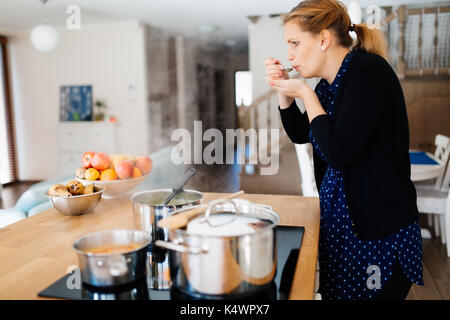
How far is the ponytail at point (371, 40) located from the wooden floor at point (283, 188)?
171 cm

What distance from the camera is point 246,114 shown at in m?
5.41

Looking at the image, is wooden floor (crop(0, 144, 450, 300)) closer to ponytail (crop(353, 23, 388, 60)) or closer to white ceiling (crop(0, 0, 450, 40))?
ponytail (crop(353, 23, 388, 60))

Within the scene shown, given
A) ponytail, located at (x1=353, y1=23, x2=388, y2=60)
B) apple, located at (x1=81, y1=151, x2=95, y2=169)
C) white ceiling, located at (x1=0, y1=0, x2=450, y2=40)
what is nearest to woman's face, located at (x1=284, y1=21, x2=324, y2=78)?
ponytail, located at (x1=353, y1=23, x2=388, y2=60)

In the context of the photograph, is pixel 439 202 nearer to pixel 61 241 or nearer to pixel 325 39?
pixel 325 39

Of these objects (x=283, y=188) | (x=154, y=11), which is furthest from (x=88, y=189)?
(x=154, y=11)

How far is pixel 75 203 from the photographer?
1.15 m

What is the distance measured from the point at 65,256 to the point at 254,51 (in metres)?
5.50

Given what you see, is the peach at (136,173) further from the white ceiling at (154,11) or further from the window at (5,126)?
the window at (5,126)

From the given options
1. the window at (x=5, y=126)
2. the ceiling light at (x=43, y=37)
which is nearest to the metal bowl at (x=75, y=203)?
the ceiling light at (x=43, y=37)

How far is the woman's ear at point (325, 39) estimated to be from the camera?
100cm

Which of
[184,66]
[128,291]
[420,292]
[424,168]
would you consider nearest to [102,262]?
[128,291]

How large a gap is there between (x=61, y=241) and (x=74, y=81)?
18.8 ft

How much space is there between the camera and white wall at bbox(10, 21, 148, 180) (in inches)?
235

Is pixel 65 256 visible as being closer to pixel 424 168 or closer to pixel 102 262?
pixel 102 262
